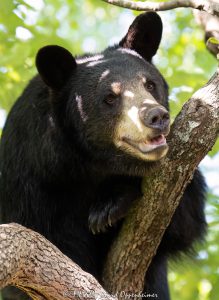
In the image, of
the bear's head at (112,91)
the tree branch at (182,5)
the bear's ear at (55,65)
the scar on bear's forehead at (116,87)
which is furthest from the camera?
the bear's ear at (55,65)

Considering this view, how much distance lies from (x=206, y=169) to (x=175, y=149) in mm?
4929

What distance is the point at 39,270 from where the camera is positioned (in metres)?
4.62

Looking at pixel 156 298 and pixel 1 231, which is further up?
pixel 1 231

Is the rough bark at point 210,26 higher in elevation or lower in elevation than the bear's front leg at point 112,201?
higher

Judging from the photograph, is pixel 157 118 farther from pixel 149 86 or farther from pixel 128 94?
pixel 149 86

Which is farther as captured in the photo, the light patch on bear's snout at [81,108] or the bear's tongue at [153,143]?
the light patch on bear's snout at [81,108]

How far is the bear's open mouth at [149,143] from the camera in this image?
17.5ft

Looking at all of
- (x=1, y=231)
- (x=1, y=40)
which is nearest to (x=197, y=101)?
(x=1, y=231)

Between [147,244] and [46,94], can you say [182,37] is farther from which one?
[147,244]

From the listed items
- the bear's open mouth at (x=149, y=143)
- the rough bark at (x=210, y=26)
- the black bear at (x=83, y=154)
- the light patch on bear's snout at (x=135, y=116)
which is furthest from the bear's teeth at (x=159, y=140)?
the rough bark at (x=210, y=26)

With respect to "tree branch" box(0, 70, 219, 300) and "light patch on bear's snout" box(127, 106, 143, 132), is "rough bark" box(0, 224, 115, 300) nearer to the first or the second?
"tree branch" box(0, 70, 219, 300)

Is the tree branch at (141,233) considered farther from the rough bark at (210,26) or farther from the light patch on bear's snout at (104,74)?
the rough bark at (210,26)

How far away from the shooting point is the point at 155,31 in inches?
257

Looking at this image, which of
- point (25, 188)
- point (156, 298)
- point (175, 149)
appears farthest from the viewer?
point (156, 298)
